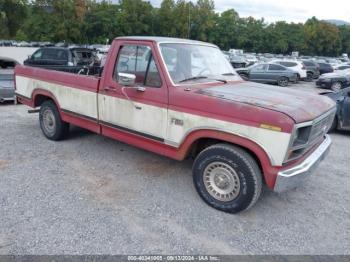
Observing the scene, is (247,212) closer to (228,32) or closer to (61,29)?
(61,29)

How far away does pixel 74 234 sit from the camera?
10.8ft

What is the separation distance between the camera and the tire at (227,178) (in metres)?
3.52

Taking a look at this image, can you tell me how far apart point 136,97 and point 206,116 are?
114cm

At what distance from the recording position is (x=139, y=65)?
4.39 metres

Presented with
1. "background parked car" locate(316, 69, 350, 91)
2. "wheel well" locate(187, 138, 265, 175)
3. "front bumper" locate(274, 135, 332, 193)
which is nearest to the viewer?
"front bumper" locate(274, 135, 332, 193)

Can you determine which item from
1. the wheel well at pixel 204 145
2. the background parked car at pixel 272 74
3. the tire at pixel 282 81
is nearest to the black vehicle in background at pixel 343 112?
the wheel well at pixel 204 145

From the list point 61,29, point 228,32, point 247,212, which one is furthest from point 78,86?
point 228,32

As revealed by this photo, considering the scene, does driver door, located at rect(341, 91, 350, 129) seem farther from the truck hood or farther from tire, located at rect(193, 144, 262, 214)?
tire, located at rect(193, 144, 262, 214)

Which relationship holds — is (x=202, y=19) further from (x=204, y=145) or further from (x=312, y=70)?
(x=204, y=145)

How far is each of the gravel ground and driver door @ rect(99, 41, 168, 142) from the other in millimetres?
790

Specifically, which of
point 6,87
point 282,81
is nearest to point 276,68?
point 282,81

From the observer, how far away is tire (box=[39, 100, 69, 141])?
587 centimetres

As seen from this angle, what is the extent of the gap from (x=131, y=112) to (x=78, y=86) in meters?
1.29

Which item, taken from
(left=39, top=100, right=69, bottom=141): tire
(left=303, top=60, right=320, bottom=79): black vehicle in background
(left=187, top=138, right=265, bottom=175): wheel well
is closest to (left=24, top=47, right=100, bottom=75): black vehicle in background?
(left=39, top=100, right=69, bottom=141): tire
